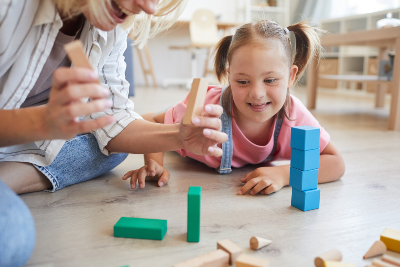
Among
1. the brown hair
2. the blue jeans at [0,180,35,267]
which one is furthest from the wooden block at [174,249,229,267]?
the brown hair

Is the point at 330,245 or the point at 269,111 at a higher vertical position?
the point at 269,111

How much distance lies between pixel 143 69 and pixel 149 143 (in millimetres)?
4371

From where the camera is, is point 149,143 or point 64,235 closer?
point 64,235

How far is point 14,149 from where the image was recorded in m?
0.92

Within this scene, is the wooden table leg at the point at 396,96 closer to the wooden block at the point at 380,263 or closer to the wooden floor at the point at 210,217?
the wooden floor at the point at 210,217

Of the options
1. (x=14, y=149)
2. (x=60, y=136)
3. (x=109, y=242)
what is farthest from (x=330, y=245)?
(x=14, y=149)

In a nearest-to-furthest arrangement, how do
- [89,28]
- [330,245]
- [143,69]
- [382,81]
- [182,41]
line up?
[330,245] < [89,28] < [382,81] < [143,69] < [182,41]

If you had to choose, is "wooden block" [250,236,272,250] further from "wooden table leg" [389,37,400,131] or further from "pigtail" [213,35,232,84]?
"wooden table leg" [389,37,400,131]

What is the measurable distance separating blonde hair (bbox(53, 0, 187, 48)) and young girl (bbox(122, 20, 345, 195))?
224 mm

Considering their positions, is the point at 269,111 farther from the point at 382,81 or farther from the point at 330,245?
the point at 382,81

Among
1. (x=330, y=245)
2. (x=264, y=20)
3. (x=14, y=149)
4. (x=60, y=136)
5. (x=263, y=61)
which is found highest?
(x=264, y=20)

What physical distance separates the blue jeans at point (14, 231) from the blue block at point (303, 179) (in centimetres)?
57

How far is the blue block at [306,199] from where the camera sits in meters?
0.82

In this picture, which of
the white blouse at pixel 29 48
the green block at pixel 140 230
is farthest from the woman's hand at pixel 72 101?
the green block at pixel 140 230
